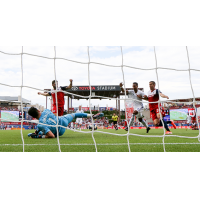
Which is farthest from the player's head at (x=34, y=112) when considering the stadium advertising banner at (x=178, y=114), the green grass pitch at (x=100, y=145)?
the stadium advertising banner at (x=178, y=114)

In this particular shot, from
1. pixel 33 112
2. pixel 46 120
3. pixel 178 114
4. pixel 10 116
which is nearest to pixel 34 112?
pixel 33 112

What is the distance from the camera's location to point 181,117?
40.9ft

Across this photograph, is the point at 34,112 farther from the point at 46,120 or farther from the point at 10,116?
the point at 10,116

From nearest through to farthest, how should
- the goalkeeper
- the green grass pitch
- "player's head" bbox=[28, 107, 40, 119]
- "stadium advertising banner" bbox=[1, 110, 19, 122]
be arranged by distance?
the green grass pitch → "stadium advertising banner" bbox=[1, 110, 19, 122] → the goalkeeper → "player's head" bbox=[28, 107, 40, 119]

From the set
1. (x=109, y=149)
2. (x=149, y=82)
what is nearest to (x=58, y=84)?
(x=109, y=149)

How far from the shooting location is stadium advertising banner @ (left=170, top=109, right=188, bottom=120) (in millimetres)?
11539

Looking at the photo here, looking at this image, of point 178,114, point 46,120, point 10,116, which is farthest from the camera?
point 178,114

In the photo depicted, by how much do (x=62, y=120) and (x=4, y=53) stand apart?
175cm

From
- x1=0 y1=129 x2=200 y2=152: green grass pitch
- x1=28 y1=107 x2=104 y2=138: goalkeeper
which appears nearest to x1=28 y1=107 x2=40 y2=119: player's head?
x1=28 y1=107 x2=104 y2=138: goalkeeper

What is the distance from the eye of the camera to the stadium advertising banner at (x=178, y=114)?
11539 mm

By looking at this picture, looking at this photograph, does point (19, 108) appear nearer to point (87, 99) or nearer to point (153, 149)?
point (87, 99)

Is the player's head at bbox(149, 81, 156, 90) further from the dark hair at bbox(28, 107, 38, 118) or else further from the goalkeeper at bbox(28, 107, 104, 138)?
the dark hair at bbox(28, 107, 38, 118)

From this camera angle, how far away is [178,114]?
39.7ft

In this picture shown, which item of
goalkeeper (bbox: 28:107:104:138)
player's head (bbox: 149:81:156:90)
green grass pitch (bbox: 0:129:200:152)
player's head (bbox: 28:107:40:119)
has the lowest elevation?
green grass pitch (bbox: 0:129:200:152)
